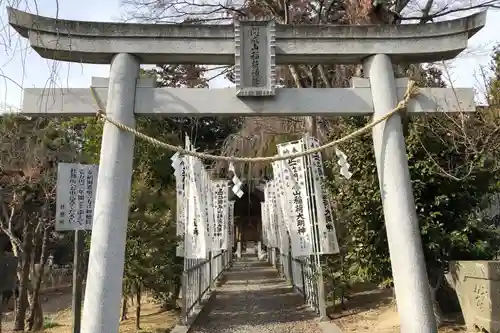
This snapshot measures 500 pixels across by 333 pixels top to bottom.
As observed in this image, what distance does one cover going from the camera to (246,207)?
39062 mm

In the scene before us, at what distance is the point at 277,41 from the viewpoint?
5.13 m

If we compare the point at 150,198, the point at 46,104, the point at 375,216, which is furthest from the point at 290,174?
the point at 46,104

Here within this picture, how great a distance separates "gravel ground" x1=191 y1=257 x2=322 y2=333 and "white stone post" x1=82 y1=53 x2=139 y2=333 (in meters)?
4.97

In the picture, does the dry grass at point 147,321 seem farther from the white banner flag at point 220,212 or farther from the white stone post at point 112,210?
the white stone post at point 112,210

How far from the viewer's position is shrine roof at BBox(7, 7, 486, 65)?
195 inches

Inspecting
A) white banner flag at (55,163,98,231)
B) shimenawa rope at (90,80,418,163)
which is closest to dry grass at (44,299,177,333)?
white banner flag at (55,163,98,231)

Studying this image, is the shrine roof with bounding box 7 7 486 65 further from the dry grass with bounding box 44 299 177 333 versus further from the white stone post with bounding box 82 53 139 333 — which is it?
the dry grass with bounding box 44 299 177 333

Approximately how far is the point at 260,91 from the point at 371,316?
6452mm

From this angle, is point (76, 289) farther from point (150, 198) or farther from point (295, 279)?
point (295, 279)

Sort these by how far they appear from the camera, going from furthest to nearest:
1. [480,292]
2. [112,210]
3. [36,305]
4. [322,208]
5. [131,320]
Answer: [131,320], [36,305], [322,208], [480,292], [112,210]

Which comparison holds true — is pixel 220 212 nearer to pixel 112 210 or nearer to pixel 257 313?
pixel 257 313

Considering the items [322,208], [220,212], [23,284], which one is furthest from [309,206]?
[23,284]

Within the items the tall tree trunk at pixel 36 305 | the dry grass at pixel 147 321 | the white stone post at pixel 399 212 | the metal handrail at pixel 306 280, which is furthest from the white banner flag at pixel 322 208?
the tall tree trunk at pixel 36 305

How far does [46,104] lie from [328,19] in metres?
10.2
